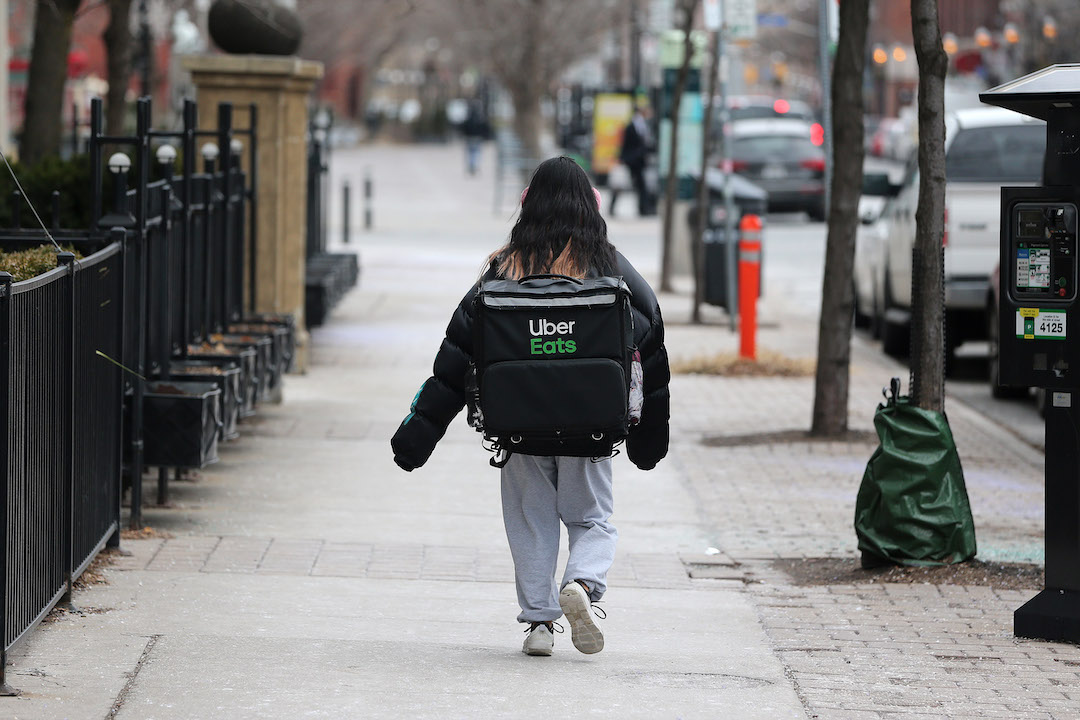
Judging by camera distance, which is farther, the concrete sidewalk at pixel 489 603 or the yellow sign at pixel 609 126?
the yellow sign at pixel 609 126

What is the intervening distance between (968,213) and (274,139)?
5.52 metres

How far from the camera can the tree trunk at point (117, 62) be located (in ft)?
55.6

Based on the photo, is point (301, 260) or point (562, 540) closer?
point (562, 540)

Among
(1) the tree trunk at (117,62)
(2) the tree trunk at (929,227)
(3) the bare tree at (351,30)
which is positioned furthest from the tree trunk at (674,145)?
(3) the bare tree at (351,30)

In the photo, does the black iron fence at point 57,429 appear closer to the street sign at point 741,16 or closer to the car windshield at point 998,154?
the car windshield at point 998,154

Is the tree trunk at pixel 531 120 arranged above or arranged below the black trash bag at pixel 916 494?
above

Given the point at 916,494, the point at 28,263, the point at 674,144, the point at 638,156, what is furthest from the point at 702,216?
the point at 638,156

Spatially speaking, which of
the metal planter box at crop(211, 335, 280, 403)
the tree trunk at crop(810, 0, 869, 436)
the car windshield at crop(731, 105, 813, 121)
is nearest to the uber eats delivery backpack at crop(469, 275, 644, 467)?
the metal planter box at crop(211, 335, 280, 403)

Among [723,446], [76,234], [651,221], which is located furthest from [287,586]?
[651,221]

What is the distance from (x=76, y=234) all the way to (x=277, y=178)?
14.1ft

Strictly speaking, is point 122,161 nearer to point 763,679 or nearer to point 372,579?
point 372,579

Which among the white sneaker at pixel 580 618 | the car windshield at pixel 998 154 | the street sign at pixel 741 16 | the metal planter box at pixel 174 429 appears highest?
the street sign at pixel 741 16

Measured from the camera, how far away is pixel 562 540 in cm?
827

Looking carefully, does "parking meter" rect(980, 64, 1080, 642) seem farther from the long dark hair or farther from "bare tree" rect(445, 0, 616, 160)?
"bare tree" rect(445, 0, 616, 160)
